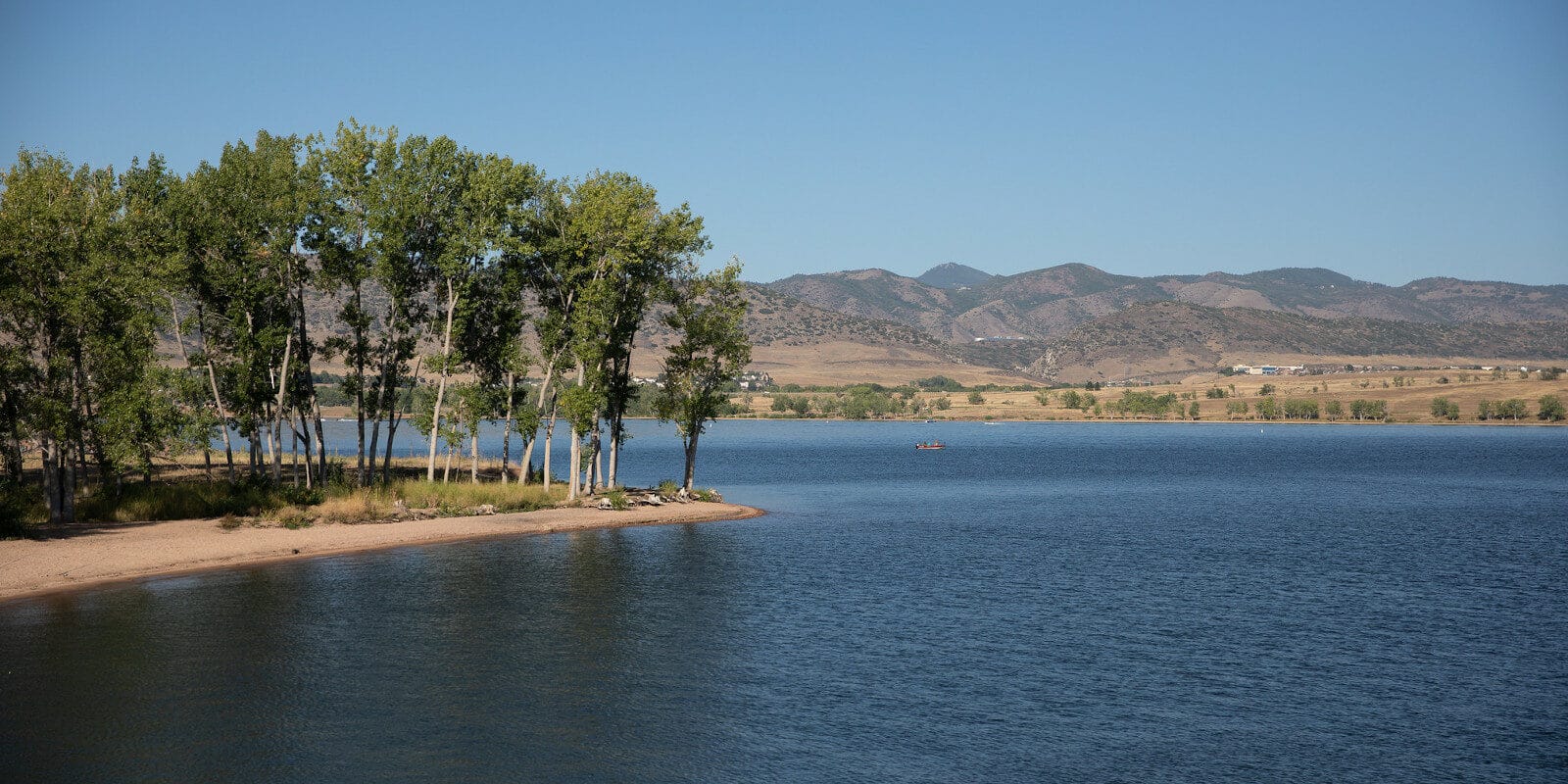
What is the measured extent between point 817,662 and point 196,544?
3003 centimetres

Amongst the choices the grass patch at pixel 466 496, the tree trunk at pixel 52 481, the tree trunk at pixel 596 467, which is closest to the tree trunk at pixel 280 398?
the grass patch at pixel 466 496

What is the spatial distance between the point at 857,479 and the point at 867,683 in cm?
7626

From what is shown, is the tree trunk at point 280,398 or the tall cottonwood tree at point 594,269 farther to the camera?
the tall cottonwood tree at point 594,269

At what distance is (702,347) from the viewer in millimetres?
70875

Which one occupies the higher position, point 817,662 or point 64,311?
point 64,311

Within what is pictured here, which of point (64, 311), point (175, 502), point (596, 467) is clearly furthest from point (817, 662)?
point (596, 467)

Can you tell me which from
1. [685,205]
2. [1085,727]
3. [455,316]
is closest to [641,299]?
[685,205]

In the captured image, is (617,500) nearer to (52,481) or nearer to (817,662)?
(52,481)

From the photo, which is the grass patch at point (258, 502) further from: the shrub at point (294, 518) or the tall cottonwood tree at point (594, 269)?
the tall cottonwood tree at point (594, 269)

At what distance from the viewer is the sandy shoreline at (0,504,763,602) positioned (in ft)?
137

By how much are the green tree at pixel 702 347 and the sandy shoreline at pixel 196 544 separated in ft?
29.7

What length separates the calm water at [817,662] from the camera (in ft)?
78.4

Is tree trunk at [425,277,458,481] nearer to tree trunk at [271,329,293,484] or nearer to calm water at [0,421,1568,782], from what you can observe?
tree trunk at [271,329,293,484]

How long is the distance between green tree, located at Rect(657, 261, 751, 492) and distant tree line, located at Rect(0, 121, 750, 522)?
0.13m
